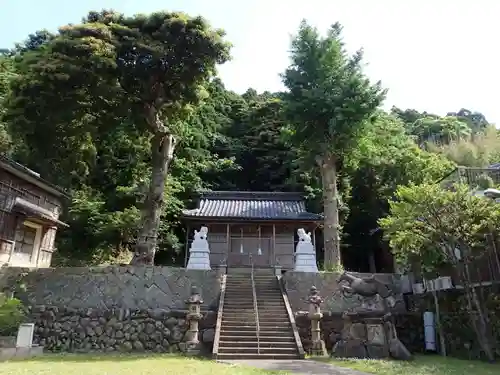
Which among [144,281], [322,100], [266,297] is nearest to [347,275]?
[266,297]

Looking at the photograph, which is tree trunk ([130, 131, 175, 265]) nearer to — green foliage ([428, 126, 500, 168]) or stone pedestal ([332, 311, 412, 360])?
stone pedestal ([332, 311, 412, 360])

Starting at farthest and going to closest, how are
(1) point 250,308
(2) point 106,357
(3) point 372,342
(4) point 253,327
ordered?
(1) point 250,308 → (4) point 253,327 → (3) point 372,342 → (2) point 106,357

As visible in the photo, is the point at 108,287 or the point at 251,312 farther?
the point at 108,287

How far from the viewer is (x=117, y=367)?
9.12 metres

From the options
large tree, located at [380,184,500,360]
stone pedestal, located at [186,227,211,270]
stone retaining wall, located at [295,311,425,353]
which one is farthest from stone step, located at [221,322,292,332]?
large tree, located at [380,184,500,360]

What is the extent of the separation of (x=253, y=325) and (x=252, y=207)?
11.5 metres

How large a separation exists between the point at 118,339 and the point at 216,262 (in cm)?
895

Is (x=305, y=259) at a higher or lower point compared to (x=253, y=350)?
higher

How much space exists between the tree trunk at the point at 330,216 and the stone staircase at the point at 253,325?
127 inches

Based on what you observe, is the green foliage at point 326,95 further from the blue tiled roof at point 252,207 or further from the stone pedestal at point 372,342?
the stone pedestal at point 372,342

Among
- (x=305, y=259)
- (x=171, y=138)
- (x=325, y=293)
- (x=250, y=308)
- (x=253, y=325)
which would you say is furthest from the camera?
(x=171, y=138)

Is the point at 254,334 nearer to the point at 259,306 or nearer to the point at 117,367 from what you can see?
the point at 259,306

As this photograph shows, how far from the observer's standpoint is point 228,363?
33.0 ft

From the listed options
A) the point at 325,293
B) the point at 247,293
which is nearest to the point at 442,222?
the point at 325,293
